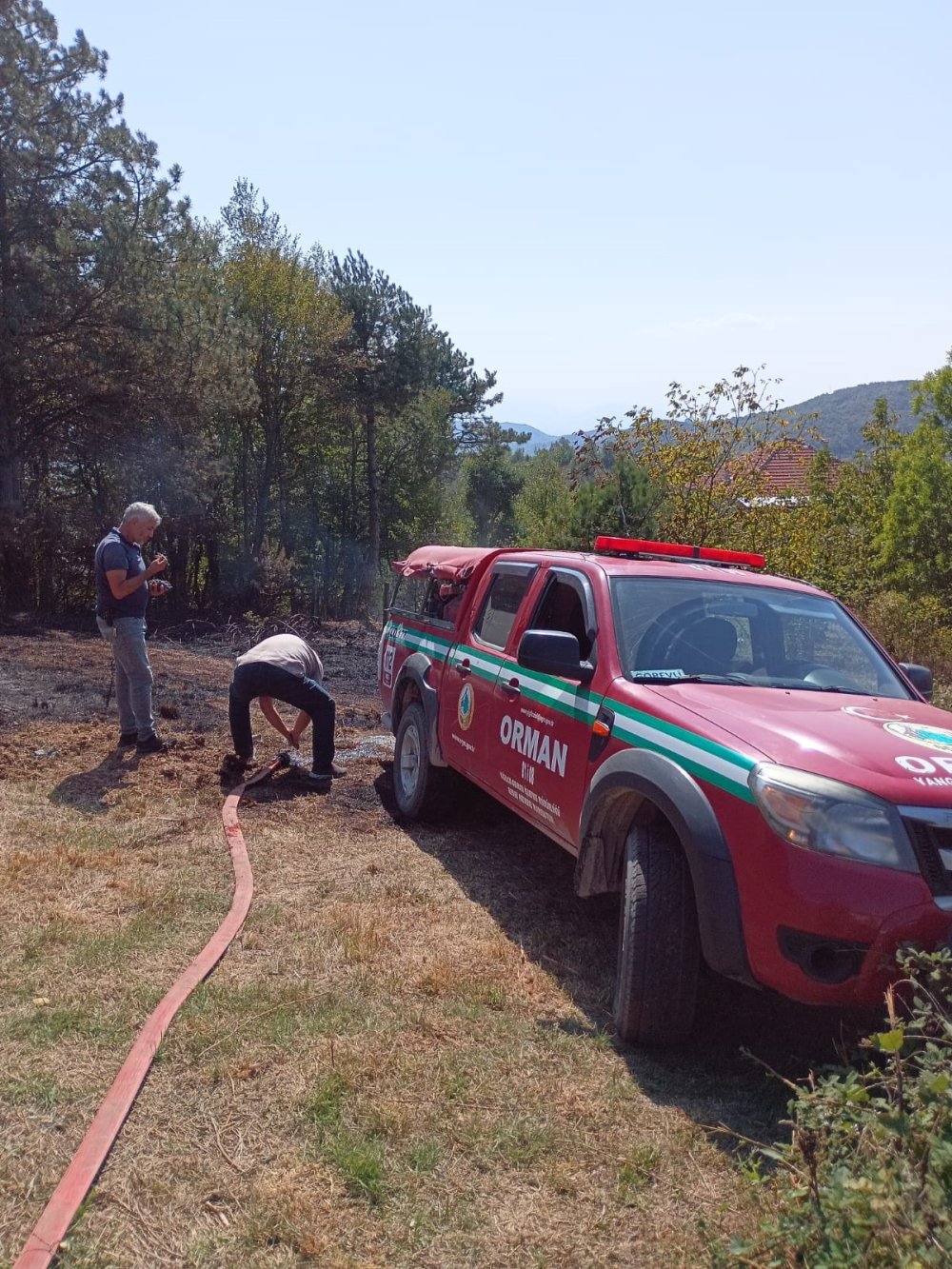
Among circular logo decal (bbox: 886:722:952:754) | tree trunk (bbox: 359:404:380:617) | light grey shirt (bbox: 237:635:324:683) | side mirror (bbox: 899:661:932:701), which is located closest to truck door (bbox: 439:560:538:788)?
light grey shirt (bbox: 237:635:324:683)

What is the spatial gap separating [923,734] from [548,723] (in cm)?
160

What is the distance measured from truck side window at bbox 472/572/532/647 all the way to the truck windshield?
88 cm

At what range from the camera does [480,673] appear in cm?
543

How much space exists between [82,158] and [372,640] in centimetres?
978

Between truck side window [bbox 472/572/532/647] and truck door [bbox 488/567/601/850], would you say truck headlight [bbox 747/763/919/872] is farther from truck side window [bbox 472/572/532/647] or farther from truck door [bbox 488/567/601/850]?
truck side window [bbox 472/572/532/647]

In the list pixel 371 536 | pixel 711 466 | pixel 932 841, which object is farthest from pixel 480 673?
pixel 371 536

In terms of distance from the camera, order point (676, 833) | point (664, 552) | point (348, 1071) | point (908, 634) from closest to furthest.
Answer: point (348, 1071), point (676, 833), point (664, 552), point (908, 634)

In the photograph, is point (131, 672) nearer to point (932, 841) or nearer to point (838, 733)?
point (838, 733)

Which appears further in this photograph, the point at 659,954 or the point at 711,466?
the point at 711,466

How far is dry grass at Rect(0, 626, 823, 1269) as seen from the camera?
8.58 ft

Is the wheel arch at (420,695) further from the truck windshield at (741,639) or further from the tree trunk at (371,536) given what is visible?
the tree trunk at (371,536)

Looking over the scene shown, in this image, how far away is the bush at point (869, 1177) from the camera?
6.45 feet

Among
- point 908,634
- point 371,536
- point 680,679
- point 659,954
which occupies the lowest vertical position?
point 908,634

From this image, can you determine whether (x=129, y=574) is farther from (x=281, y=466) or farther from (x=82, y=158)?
(x=281, y=466)
